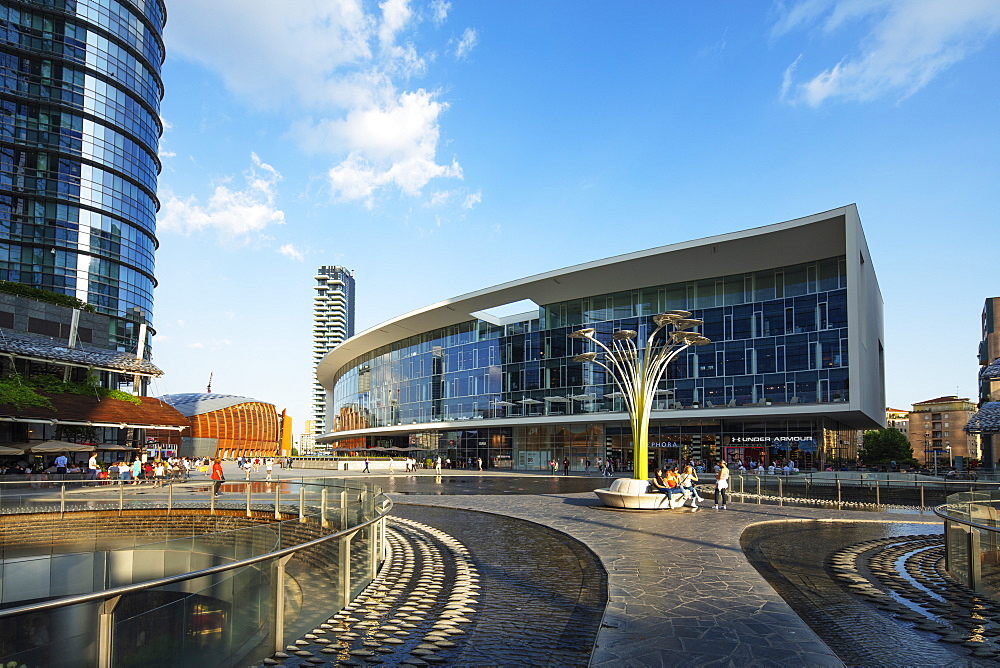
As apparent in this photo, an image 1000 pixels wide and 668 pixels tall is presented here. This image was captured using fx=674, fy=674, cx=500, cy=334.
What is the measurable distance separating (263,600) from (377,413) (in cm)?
7262

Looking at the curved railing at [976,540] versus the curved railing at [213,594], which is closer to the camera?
the curved railing at [213,594]

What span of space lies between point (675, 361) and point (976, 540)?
41.6m

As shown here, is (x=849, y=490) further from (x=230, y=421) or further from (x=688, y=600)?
(x=230, y=421)

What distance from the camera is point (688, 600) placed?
8750mm

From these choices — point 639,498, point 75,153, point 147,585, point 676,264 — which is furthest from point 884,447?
point 147,585

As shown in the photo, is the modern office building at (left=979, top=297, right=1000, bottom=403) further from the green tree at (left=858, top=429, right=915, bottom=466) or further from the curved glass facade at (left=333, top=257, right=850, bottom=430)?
the curved glass facade at (left=333, top=257, right=850, bottom=430)

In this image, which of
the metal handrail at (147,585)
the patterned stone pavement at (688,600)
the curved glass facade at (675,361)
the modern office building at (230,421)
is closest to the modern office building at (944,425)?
the curved glass facade at (675,361)

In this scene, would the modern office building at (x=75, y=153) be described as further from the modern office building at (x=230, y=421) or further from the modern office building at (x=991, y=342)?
the modern office building at (x=991, y=342)

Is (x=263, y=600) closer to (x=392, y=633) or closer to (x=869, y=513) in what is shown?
(x=392, y=633)

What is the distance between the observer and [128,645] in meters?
4.55

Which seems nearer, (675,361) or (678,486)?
(678,486)

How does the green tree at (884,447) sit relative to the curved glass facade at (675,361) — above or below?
below

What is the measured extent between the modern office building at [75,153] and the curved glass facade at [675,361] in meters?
26.7

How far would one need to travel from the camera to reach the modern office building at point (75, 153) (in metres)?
56.2
